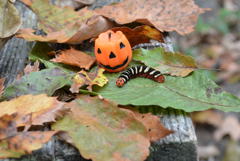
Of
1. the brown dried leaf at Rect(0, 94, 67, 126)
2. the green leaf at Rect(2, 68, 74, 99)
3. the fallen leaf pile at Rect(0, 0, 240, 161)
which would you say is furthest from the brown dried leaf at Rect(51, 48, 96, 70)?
the brown dried leaf at Rect(0, 94, 67, 126)

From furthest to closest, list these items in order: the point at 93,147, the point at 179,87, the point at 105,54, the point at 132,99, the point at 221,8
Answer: the point at 221,8
the point at 105,54
the point at 179,87
the point at 132,99
the point at 93,147

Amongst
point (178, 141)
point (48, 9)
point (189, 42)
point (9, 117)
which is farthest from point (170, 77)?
point (189, 42)

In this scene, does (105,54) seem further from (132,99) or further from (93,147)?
(93,147)

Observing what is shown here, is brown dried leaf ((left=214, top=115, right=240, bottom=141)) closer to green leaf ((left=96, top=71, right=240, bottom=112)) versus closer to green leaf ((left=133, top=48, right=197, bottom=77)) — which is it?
green leaf ((left=133, top=48, right=197, bottom=77))

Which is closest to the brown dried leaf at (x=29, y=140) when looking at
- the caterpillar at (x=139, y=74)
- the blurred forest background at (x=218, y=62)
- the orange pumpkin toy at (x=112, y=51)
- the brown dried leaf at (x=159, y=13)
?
the caterpillar at (x=139, y=74)

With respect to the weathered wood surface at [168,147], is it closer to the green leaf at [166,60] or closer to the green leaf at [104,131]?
the green leaf at [104,131]

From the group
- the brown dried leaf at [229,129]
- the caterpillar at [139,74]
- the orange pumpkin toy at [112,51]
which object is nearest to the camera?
the caterpillar at [139,74]

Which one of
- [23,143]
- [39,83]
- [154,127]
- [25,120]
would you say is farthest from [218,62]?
[23,143]

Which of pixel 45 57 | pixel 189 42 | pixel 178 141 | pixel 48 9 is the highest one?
pixel 48 9

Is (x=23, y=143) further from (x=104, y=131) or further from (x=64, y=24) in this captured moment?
(x=64, y=24)
